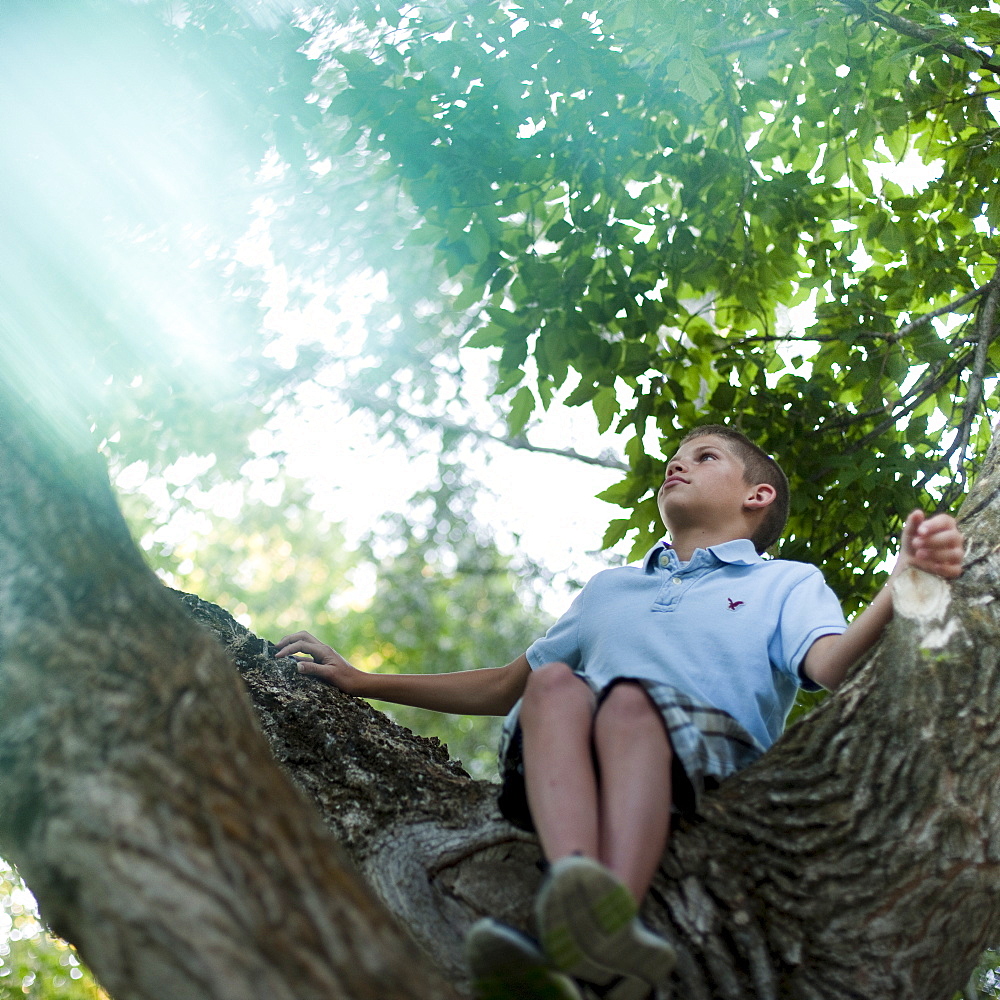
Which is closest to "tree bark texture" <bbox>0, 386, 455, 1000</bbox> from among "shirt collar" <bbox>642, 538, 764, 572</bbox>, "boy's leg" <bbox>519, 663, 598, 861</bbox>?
"boy's leg" <bbox>519, 663, 598, 861</bbox>

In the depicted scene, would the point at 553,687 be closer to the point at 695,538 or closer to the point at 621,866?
the point at 621,866

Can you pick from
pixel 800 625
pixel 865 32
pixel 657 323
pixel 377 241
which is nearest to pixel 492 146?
pixel 377 241

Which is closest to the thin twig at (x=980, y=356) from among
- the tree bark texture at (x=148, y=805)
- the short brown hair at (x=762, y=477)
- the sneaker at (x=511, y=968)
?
the short brown hair at (x=762, y=477)

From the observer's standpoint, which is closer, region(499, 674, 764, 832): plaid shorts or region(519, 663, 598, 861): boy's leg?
region(519, 663, 598, 861): boy's leg

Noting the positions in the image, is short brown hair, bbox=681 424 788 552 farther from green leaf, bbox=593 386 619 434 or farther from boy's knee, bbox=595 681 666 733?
boy's knee, bbox=595 681 666 733

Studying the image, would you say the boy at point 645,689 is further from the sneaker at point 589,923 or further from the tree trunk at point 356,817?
the tree trunk at point 356,817

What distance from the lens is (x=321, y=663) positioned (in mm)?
2826

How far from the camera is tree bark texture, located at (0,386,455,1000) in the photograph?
43.1 inches

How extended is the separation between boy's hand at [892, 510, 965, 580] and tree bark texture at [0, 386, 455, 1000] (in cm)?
131

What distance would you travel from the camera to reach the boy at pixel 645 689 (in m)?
1.44

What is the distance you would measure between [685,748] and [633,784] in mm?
188

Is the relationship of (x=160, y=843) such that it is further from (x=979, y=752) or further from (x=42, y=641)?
(x=979, y=752)

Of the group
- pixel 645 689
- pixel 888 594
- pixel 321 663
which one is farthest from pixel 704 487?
pixel 321 663

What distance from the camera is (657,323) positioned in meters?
3.77
